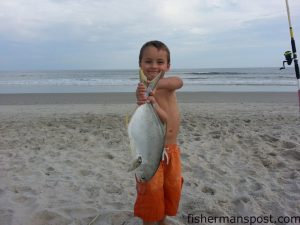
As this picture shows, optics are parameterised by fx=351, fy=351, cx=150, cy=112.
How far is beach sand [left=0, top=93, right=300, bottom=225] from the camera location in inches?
144

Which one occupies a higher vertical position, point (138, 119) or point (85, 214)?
point (138, 119)

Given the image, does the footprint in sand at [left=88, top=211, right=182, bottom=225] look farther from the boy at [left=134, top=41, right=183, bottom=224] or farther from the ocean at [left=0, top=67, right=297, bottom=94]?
the ocean at [left=0, top=67, right=297, bottom=94]

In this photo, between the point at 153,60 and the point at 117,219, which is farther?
the point at 117,219

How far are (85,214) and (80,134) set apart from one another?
373 cm

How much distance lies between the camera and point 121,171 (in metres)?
4.93

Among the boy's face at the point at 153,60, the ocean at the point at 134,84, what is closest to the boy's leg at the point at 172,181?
the boy's face at the point at 153,60

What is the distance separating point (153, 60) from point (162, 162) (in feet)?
2.85

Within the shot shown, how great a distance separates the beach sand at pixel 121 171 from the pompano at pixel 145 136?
139 cm

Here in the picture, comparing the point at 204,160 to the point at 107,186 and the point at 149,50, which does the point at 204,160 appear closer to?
the point at 107,186

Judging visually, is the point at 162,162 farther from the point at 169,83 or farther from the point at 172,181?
the point at 169,83

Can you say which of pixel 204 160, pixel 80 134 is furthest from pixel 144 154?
pixel 80 134

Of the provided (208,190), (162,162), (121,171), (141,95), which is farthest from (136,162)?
(121,171)

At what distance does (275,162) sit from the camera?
16.9ft

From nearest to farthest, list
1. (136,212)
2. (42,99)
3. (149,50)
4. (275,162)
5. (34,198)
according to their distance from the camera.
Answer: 1. (149,50)
2. (136,212)
3. (34,198)
4. (275,162)
5. (42,99)
